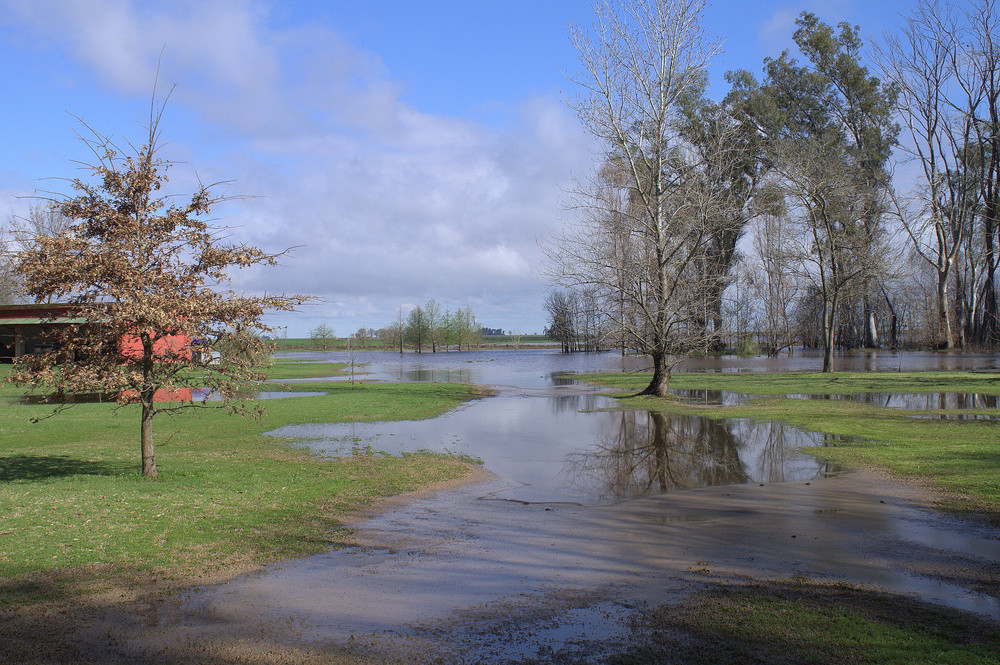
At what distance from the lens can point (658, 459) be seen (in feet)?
43.5

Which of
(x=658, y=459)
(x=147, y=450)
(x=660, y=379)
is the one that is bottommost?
(x=658, y=459)

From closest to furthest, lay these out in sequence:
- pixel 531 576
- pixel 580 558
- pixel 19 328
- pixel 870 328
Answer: pixel 531 576, pixel 580 558, pixel 19 328, pixel 870 328

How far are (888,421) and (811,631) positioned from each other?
14.5m

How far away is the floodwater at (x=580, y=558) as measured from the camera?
504 cm

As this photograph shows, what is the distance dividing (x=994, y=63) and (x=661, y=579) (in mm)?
47390

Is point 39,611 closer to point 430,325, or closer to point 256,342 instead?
point 256,342

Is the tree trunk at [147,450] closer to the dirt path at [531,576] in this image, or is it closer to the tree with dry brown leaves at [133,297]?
the tree with dry brown leaves at [133,297]

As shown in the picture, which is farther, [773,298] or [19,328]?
[773,298]

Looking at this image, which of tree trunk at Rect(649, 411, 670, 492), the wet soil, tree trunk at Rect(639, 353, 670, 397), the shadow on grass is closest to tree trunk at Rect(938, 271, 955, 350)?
tree trunk at Rect(639, 353, 670, 397)

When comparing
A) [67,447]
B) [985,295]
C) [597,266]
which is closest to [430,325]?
[985,295]

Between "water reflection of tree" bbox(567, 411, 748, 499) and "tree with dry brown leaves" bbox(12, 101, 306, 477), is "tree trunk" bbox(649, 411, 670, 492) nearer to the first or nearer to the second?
"water reflection of tree" bbox(567, 411, 748, 499)

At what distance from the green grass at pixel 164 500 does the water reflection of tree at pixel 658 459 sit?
285 cm

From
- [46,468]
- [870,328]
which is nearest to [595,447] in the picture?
[46,468]

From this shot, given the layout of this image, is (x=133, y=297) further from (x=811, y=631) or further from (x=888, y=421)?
(x=888, y=421)
